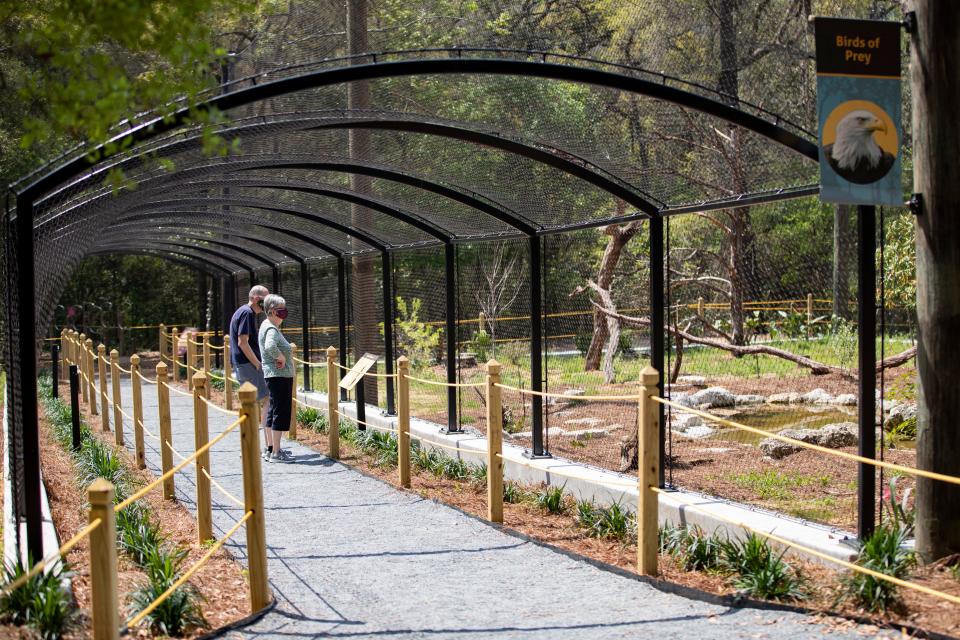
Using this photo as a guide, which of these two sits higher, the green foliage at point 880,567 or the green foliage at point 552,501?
the green foliage at point 880,567

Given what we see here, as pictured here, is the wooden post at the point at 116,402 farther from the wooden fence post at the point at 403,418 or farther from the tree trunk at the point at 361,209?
the wooden fence post at the point at 403,418

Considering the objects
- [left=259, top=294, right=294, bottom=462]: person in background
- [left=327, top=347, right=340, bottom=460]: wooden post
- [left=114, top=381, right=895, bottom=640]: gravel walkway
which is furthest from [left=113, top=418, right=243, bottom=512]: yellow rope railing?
[left=327, top=347, right=340, bottom=460]: wooden post

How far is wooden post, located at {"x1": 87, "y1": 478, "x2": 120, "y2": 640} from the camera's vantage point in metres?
3.96

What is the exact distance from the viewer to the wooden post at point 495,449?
7430 millimetres

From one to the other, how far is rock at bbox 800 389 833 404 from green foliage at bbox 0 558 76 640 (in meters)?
12.2

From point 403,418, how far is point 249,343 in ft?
7.92

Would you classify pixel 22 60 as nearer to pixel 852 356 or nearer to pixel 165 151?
pixel 165 151

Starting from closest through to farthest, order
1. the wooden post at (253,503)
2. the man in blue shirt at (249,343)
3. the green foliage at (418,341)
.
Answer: the wooden post at (253,503)
the man in blue shirt at (249,343)
the green foliage at (418,341)

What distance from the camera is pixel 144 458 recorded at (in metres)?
10.8

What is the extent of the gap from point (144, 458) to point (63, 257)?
10.1 feet

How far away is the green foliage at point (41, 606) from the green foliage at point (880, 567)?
383 centimetres

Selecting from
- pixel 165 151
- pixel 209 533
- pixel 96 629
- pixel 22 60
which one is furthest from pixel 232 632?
pixel 22 60

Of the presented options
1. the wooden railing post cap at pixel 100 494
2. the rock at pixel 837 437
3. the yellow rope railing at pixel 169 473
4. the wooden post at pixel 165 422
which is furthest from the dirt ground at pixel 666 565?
the rock at pixel 837 437

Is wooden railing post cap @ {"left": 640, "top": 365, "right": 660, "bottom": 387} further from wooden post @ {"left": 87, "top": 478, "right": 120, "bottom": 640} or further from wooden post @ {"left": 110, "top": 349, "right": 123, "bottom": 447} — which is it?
wooden post @ {"left": 110, "top": 349, "right": 123, "bottom": 447}
